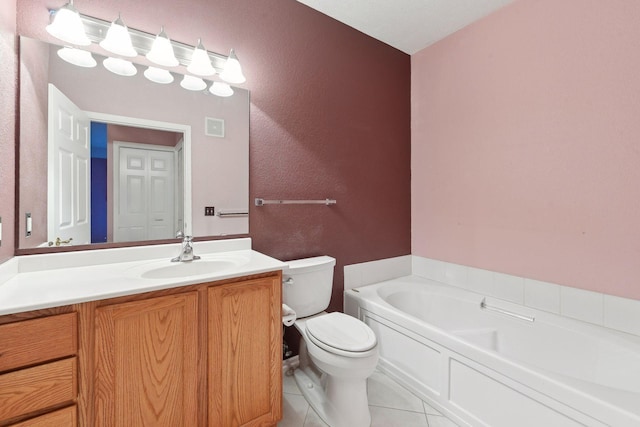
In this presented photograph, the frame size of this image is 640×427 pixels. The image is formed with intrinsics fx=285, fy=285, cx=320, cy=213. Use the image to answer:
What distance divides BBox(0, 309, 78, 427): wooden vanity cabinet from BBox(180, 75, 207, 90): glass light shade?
124 centimetres

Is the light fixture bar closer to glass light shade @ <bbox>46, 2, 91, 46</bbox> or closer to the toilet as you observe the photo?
glass light shade @ <bbox>46, 2, 91, 46</bbox>

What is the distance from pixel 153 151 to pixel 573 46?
247cm

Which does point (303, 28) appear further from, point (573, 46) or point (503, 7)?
point (573, 46)

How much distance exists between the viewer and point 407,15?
2088mm

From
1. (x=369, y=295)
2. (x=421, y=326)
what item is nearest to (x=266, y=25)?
(x=369, y=295)

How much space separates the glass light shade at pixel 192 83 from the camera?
5.23ft

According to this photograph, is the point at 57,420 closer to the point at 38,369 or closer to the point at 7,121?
the point at 38,369

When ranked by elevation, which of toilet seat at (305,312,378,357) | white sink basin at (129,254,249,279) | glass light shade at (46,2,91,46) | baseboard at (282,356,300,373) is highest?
glass light shade at (46,2,91,46)

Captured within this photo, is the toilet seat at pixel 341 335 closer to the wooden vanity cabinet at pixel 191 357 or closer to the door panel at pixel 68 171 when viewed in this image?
the wooden vanity cabinet at pixel 191 357

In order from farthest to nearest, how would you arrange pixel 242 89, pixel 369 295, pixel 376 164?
pixel 376 164
pixel 369 295
pixel 242 89

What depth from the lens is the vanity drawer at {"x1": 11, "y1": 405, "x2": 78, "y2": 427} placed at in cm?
86

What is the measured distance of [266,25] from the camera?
186 centimetres

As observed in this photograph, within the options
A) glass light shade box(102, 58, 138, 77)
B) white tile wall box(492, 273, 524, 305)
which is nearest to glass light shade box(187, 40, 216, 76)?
glass light shade box(102, 58, 138, 77)

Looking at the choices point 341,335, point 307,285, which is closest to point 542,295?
point 341,335
